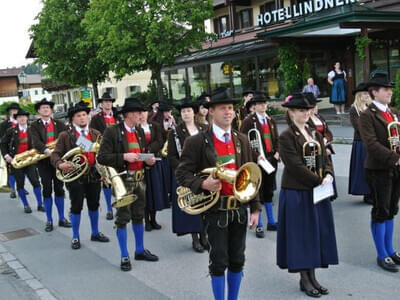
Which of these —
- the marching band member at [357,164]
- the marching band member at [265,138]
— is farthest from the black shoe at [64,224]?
the marching band member at [357,164]

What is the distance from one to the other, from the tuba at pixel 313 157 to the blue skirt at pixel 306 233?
258mm

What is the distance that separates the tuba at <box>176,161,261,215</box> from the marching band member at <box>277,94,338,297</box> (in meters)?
0.84

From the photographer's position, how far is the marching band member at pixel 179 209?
699 centimetres

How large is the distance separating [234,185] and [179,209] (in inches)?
Result: 115

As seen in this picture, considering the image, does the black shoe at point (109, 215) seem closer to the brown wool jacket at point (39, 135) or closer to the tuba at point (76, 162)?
the brown wool jacket at point (39, 135)

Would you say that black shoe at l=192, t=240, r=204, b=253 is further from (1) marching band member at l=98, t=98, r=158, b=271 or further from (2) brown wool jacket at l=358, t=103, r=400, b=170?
(2) brown wool jacket at l=358, t=103, r=400, b=170

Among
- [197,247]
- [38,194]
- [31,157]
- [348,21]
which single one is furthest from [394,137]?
[348,21]

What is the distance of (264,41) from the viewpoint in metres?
25.7

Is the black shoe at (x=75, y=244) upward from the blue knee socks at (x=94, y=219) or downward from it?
downward

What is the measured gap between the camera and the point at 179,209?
697cm

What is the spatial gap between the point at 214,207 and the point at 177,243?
124 inches

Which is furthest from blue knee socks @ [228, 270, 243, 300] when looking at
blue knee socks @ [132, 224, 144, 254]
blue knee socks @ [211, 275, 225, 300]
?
blue knee socks @ [132, 224, 144, 254]

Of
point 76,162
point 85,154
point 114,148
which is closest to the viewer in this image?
point 114,148

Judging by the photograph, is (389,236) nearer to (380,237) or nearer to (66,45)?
(380,237)
